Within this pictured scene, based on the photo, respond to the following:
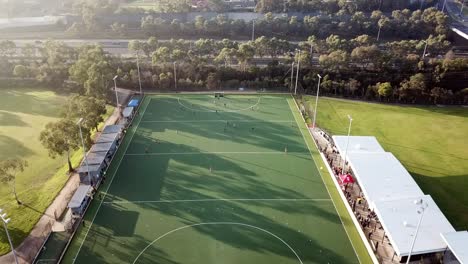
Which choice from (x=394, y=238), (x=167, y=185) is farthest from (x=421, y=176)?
(x=167, y=185)

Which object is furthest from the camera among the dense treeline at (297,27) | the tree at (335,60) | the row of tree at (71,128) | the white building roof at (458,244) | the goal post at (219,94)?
the dense treeline at (297,27)

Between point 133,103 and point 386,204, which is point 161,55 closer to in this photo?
point 133,103

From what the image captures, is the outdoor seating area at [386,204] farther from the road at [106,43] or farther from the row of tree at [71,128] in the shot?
the road at [106,43]

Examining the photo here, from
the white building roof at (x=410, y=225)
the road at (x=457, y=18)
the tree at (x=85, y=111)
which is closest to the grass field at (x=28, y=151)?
the tree at (x=85, y=111)

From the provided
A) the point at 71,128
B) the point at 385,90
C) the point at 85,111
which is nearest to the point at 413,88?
the point at 385,90

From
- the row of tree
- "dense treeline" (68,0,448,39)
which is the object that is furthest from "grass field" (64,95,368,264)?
"dense treeline" (68,0,448,39)

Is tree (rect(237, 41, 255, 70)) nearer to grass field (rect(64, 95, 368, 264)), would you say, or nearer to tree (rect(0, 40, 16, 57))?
grass field (rect(64, 95, 368, 264))
